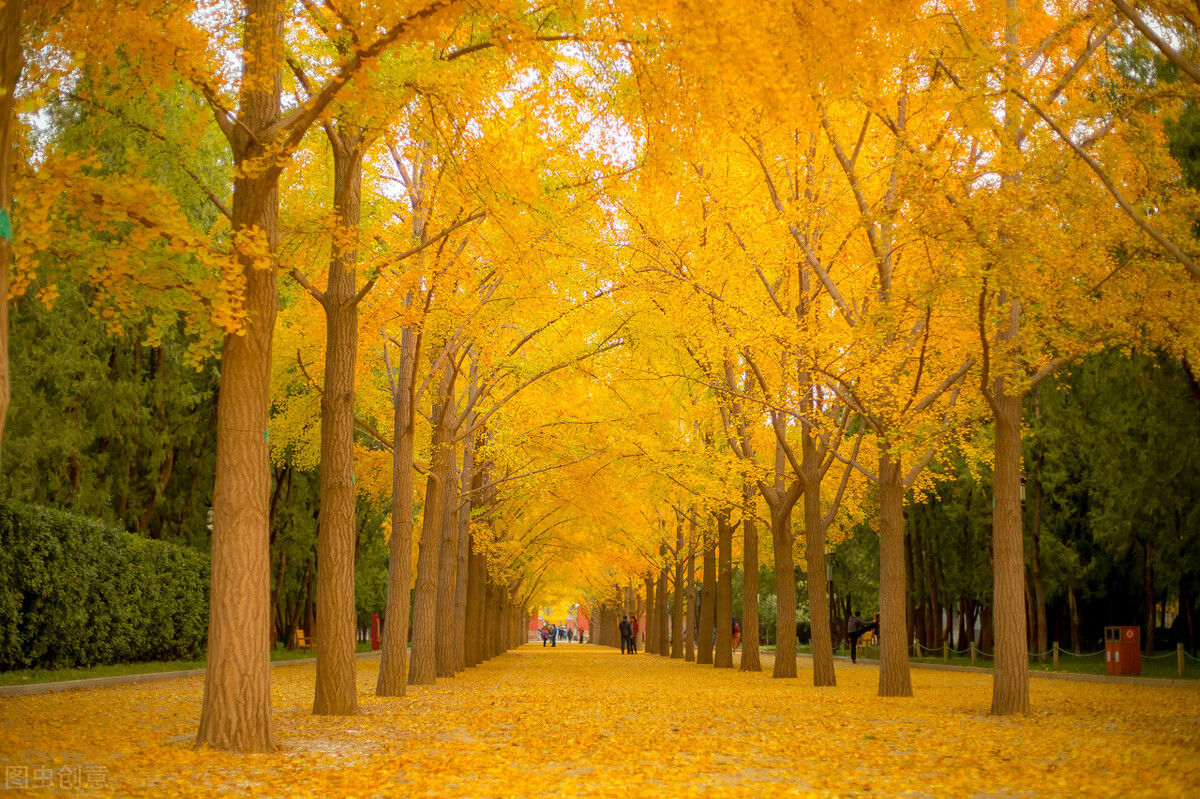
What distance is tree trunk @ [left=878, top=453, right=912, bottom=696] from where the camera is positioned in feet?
54.0

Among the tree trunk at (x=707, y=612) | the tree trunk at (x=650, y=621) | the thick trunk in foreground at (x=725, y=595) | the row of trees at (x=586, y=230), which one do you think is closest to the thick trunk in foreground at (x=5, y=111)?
the row of trees at (x=586, y=230)

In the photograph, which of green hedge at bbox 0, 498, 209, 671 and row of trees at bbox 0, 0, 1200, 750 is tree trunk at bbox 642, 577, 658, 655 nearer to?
row of trees at bbox 0, 0, 1200, 750

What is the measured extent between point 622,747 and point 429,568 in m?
9.54

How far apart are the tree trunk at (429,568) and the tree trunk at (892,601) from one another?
745 centimetres

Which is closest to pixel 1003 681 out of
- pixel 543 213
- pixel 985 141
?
pixel 985 141

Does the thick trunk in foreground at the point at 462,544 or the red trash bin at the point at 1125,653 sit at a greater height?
the thick trunk in foreground at the point at 462,544

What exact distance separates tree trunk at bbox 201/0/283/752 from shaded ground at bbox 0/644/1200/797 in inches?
16.6

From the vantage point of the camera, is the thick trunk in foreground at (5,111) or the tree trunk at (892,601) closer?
the thick trunk in foreground at (5,111)

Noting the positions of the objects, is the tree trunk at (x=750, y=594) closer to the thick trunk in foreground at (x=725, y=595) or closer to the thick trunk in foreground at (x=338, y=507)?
the thick trunk in foreground at (x=725, y=595)

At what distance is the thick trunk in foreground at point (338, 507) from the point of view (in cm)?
1198

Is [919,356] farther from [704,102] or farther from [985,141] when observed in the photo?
[704,102]

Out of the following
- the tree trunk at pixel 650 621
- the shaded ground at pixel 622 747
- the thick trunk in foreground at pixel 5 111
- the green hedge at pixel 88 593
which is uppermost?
the thick trunk in foreground at pixel 5 111

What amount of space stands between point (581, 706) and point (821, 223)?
8.08 metres

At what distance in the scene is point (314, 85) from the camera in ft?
40.5
